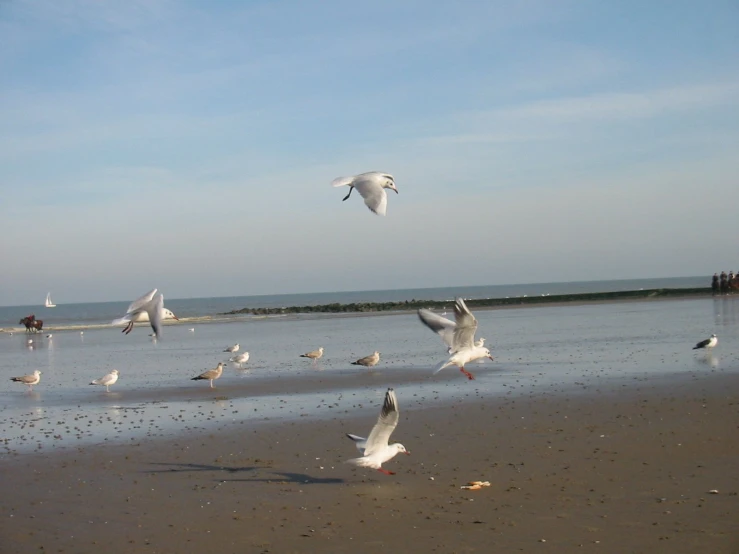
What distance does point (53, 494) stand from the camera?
987 centimetres

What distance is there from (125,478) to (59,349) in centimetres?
2557

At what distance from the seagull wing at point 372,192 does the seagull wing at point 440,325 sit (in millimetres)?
1799

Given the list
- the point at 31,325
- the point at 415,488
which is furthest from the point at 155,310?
the point at 31,325

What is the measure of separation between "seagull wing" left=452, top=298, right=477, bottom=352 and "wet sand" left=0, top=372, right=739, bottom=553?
4.21 ft

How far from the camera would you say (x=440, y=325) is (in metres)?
12.1

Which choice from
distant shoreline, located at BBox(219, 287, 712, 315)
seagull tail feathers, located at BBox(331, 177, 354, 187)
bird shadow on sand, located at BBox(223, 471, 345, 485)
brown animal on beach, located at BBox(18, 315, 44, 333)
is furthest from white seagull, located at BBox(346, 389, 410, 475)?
distant shoreline, located at BBox(219, 287, 712, 315)

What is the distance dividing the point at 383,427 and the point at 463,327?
2.41 m

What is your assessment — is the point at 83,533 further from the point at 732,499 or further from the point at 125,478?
the point at 732,499

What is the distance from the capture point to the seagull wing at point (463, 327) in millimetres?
11312

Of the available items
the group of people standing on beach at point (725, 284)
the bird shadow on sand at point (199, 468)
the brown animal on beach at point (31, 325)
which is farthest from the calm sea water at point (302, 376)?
the group of people standing on beach at point (725, 284)

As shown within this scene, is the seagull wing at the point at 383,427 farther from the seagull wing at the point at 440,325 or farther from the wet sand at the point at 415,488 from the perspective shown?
the seagull wing at the point at 440,325

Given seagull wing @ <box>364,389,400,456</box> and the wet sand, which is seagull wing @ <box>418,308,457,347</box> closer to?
the wet sand

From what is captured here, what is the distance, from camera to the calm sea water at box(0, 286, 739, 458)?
14.7m

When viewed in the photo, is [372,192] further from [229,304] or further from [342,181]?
[229,304]
